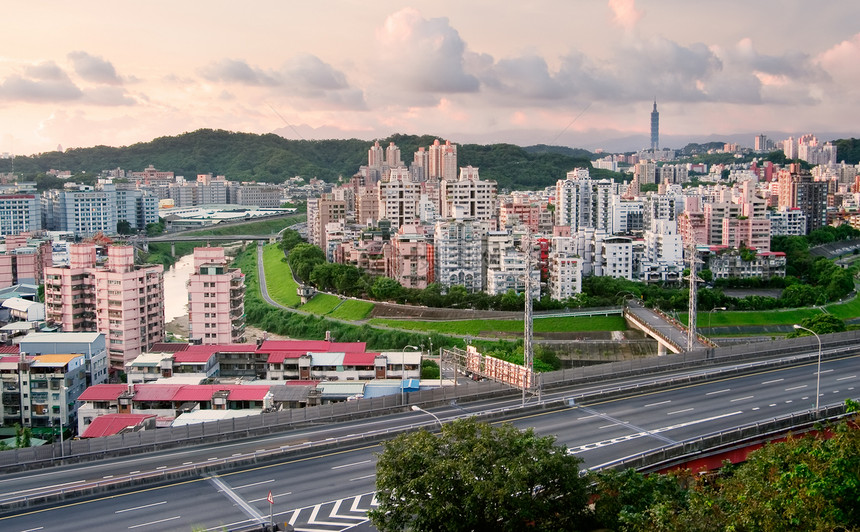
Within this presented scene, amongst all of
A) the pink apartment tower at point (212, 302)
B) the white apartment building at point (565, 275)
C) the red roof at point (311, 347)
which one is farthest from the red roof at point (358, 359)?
the white apartment building at point (565, 275)

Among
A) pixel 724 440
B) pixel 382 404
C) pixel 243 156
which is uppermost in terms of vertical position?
pixel 243 156

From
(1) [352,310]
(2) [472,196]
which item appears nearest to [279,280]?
(1) [352,310]

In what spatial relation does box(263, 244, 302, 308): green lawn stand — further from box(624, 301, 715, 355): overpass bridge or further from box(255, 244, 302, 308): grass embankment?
box(624, 301, 715, 355): overpass bridge

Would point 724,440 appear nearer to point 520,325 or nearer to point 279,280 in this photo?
point 520,325

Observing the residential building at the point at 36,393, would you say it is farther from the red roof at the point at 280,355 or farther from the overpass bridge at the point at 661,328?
the overpass bridge at the point at 661,328

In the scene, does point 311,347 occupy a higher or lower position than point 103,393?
higher

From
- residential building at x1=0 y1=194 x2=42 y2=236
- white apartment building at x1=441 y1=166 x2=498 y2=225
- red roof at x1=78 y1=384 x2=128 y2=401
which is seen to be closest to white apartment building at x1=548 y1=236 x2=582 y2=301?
white apartment building at x1=441 y1=166 x2=498 y2=225
